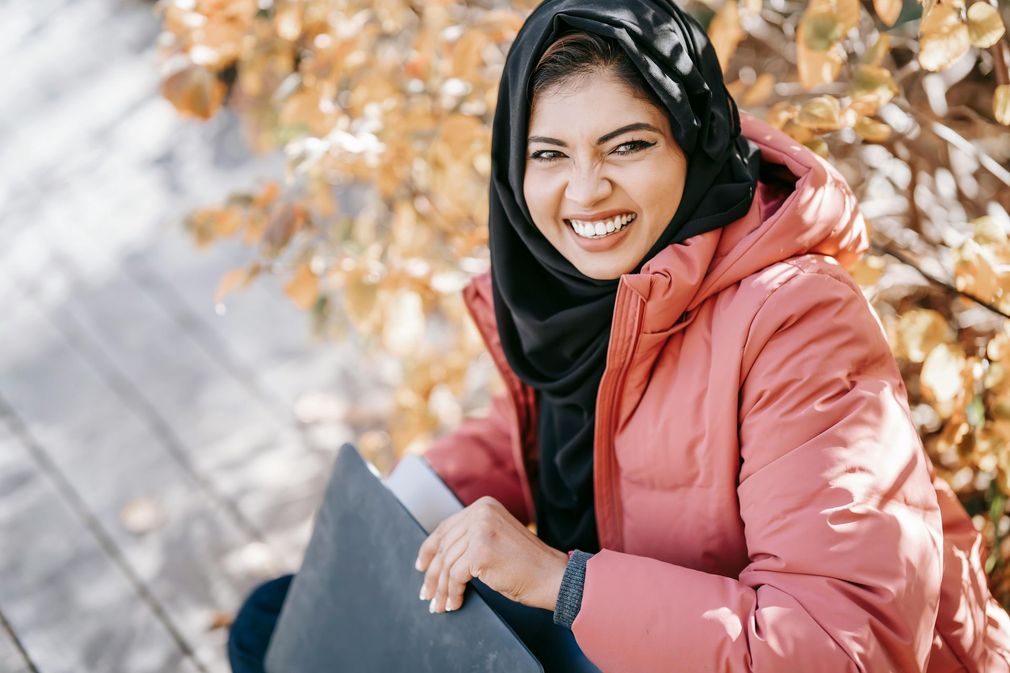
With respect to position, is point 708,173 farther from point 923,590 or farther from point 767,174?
point 923,590

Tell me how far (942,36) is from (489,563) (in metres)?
1.18

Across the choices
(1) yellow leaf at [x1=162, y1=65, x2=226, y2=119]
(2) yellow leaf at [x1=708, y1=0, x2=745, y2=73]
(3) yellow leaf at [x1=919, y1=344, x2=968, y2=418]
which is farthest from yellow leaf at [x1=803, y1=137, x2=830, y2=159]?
(1) yellow leaf at [x1=162, y1=65, x2=226, y2=119]

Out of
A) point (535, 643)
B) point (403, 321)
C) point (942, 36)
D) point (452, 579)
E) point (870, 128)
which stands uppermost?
point (942, 36)

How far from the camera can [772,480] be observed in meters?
1.45

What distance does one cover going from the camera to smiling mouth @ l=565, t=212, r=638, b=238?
1.69 m

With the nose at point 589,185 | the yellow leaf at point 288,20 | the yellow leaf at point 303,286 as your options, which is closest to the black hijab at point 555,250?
the nose at point 589,185

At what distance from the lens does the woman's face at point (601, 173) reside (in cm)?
160

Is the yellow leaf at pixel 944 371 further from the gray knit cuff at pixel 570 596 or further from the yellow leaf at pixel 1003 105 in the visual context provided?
the gray knit cuff at pixel 570 596

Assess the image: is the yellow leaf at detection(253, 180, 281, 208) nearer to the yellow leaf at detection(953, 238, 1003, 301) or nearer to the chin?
the chin

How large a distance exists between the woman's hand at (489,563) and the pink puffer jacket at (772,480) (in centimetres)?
9

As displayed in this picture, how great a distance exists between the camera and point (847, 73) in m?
2.54

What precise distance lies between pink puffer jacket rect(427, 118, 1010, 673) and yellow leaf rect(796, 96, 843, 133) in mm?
77

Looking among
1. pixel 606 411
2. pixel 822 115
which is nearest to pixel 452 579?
pixel 606 411

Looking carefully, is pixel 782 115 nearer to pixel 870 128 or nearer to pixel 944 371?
pixel 870 128
